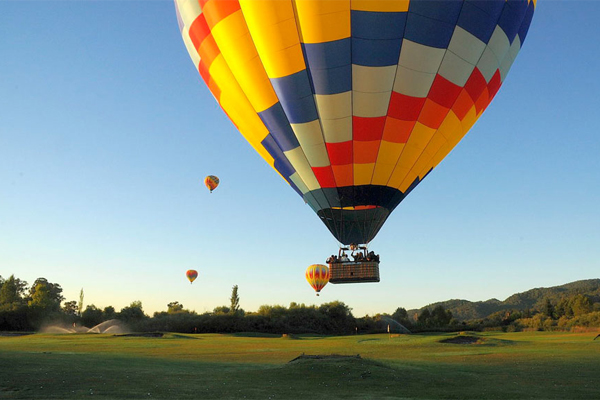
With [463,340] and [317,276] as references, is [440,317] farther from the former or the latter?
[463,340]

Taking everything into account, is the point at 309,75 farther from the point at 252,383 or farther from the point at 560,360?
the point at 560,360

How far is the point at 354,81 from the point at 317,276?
92.5 ft

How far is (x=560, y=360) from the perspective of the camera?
16922 mm

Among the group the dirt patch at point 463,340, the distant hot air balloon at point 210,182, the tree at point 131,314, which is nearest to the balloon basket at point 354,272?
the dirt patch at point 463,340

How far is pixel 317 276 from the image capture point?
42281mm

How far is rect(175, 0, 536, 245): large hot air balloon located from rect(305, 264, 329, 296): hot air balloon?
22.8 metres

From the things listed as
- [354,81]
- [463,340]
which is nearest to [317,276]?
[463,340]

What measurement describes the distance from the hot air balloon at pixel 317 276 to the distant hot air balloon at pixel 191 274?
1711cm

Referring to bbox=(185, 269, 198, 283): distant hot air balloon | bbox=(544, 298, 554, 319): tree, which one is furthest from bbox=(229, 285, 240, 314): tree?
bbox=(544, 298, 554, 319): tree

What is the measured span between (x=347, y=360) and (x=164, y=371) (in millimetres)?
5234

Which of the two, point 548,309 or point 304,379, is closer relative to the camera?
point 304,379

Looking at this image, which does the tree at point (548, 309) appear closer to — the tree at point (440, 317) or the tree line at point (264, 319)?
the tree line at point (264, 319)

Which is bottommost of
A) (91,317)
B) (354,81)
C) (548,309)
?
(91,317)

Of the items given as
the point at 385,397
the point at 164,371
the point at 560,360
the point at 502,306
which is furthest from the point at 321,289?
the point at 502,306
